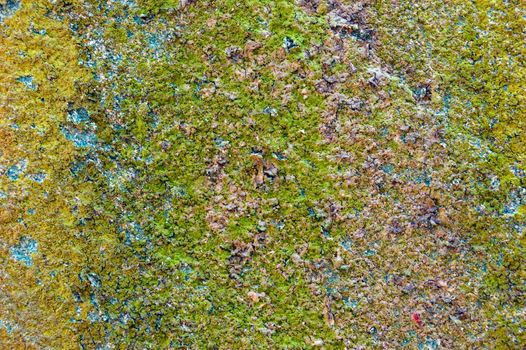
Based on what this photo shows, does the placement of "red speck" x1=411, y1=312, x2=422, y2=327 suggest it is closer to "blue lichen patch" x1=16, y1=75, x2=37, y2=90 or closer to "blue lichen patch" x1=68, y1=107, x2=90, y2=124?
"blue lichen patch" x1=68, y1=107, x2=90, y2=124

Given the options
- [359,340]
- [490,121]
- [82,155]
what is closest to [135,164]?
[82,155]

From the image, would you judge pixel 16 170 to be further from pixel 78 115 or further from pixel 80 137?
pixel 78 115

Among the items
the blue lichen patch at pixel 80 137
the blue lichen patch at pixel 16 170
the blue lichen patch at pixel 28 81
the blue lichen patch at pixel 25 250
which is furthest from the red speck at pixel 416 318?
the blue lichen patch at pixel 28 81

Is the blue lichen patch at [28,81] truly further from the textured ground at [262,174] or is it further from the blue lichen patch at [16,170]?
the blue lichen patch at [16,170]

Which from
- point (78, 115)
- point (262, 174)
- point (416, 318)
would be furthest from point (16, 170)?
point (416, 318)

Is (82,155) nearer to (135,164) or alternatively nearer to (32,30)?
(135,164)

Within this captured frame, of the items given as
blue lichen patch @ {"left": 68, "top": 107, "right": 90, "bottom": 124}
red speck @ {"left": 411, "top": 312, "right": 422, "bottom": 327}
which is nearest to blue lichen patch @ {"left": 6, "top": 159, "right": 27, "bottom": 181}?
blue lichen patch @ {"left": 68, "top": 107, "right": 90, "bottom": 124}

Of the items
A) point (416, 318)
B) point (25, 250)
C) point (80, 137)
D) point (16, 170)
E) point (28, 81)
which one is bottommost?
point (416, 318)
